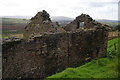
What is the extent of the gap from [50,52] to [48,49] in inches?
12.3

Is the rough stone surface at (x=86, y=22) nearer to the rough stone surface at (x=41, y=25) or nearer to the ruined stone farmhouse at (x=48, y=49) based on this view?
the ruined stone farmhouse at (x=48, y=49)

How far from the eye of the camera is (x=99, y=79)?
12.2 meters

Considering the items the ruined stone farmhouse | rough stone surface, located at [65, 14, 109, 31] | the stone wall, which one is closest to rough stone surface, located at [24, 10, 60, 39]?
the ruined stone farmhouse

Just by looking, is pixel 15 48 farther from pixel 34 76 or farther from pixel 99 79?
pixel 99 79

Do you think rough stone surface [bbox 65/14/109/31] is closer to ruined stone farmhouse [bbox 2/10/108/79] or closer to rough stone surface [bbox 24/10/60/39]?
ruined stone farmhouse [bbox 2/10/108/79]

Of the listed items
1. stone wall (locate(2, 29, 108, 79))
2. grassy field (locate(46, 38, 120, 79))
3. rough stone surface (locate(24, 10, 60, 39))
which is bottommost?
grassy field (locate(46, 38, 120, 79))

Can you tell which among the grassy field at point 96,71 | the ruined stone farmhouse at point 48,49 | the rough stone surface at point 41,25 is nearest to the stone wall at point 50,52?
the ruined stone farmhouse at point 48,49

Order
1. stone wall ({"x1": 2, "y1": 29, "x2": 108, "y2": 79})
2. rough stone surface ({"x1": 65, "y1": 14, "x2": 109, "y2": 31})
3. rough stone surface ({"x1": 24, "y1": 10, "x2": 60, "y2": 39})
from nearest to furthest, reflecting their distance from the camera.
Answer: stone wall ({"x1": 2, "y1": 29, "x2": 108, "y2": 79}) → rough stone surface ({"x1": 24, "y1": 10, "x2": 60, "y2": 39}) → rough stone surface ({"x1": 65, "y1": 14, "x2": 109, "y2": 31})

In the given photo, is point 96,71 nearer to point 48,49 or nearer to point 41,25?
point 48,49

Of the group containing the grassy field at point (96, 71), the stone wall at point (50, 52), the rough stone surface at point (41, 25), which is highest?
the rough stone surface at point (41, 25)

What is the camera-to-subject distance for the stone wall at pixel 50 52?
12055 mm

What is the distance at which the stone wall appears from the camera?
475 inches

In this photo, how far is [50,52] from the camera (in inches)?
565

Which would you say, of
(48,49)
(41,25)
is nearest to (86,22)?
(41,25)
